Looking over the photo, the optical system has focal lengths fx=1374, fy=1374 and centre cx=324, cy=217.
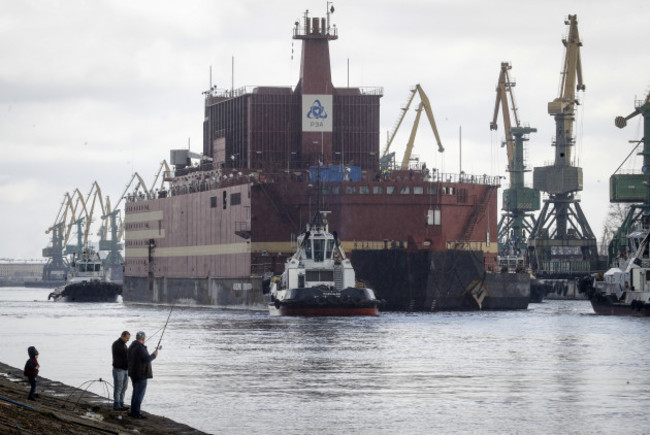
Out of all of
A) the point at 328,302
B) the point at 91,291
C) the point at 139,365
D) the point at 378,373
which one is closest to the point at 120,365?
the point at 139,365

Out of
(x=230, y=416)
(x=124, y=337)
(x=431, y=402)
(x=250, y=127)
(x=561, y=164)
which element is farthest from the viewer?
(x=561, y=164)

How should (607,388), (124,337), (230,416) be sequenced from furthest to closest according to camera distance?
(607,388)
(230,416)
(124,337)

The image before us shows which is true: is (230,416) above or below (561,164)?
below

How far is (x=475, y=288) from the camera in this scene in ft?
345

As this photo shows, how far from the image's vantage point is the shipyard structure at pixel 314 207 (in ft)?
340

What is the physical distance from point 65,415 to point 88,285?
11087 cm

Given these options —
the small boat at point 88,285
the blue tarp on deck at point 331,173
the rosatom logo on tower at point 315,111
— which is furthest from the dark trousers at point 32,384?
the small boat at point 88,285

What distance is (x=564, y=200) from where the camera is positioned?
18200 cm

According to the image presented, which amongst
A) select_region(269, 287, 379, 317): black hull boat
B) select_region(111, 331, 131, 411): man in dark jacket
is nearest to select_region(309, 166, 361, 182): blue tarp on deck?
select_region(269, 287, 379, 317): black hull boat

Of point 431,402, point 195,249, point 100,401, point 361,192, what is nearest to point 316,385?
point 431,402

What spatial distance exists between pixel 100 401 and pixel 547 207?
509 feet

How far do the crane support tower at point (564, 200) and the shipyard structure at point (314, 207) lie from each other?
187 feet

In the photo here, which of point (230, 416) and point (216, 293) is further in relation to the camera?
point (216, 293)

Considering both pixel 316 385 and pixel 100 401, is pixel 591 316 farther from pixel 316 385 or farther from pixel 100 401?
pixel 100 401
